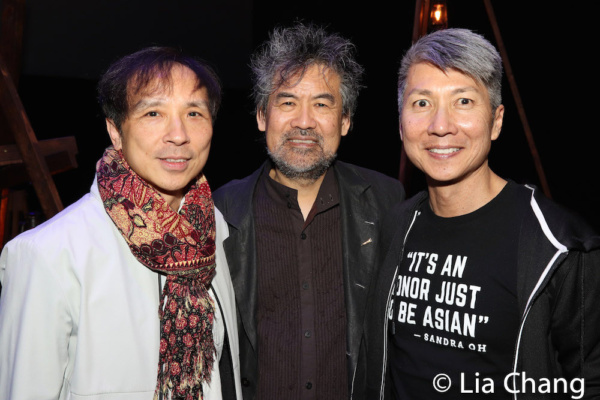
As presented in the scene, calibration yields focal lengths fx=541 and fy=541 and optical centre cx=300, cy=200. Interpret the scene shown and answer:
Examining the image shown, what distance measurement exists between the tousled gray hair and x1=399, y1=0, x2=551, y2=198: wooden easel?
2.23m

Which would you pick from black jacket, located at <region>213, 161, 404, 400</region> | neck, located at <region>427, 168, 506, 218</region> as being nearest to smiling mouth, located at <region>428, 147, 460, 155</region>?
neck, located at <region>427, 168, 506, 218</region>

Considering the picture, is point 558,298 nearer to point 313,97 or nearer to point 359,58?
point 313,97

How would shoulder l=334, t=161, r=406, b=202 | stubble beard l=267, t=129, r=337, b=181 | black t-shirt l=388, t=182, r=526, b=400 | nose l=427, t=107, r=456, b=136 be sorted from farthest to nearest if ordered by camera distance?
shoulder l=334, t=161, r=406, b=202, stubble beard l=267, t=129, r=337, b=181, nose l=427, t=107, r=456, b=136, black t-shirt l=388, t=182, r=526, b=400

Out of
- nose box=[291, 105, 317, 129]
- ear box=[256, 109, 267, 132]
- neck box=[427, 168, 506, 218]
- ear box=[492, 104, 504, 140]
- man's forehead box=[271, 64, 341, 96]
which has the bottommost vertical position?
neck box=[427, 168, 506, 218]

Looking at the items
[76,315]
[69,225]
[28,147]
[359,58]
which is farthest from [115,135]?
[359,58]

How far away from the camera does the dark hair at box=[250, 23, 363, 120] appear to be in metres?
2.35

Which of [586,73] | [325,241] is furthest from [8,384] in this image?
[586,73]

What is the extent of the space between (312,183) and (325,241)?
0.27 meters

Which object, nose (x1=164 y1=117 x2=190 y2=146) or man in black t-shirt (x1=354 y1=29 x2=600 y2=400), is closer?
man in black t-shirt (x1=354 y1=29 x2=600 y2=400)

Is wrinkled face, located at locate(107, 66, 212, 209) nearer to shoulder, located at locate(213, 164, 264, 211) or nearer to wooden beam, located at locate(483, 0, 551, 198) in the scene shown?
shoulder, located at locate(213, 164, 264, 211)

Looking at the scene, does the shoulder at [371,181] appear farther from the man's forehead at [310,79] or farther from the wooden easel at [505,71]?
the wooden easel at [505,71]

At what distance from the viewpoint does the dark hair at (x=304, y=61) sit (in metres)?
2.35

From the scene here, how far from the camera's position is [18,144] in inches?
114

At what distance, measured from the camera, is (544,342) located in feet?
4.98
